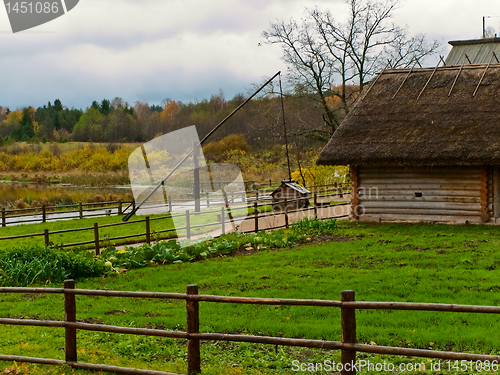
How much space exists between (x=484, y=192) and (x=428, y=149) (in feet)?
6.81

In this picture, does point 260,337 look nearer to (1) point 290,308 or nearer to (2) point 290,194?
(1) point 290,308

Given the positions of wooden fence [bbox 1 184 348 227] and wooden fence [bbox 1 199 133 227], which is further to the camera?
wooden fence [bbox 1 184 348 227]

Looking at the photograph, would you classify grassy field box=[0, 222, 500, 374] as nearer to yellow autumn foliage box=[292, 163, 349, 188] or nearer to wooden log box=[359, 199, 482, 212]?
wooden log box=[359, 199, 482, 212]

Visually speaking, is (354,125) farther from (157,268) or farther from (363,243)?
(157,268)

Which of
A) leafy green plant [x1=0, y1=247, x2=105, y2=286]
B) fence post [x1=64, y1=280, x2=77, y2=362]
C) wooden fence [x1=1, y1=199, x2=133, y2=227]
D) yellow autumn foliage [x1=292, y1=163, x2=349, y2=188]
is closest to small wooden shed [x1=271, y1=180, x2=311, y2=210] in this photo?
wooden fence [x1=1, y1=199, x2=133, y2=227]

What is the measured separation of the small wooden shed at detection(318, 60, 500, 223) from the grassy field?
2.87 metres

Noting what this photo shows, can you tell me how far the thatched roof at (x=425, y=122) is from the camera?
15.8 m

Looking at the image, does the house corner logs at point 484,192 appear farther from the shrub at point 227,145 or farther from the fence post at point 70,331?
the shrub at point 227,145

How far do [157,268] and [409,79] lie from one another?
12366 millimetres

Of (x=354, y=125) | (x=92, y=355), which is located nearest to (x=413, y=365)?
(x=92, y=355)

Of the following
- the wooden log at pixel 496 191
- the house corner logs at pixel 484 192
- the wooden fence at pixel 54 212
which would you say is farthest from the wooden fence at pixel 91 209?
the wooden log at pixel 496 191

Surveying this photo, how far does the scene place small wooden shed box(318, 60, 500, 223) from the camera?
15984 mm

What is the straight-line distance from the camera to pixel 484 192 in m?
16.0

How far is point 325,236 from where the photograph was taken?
1503 centimetres
